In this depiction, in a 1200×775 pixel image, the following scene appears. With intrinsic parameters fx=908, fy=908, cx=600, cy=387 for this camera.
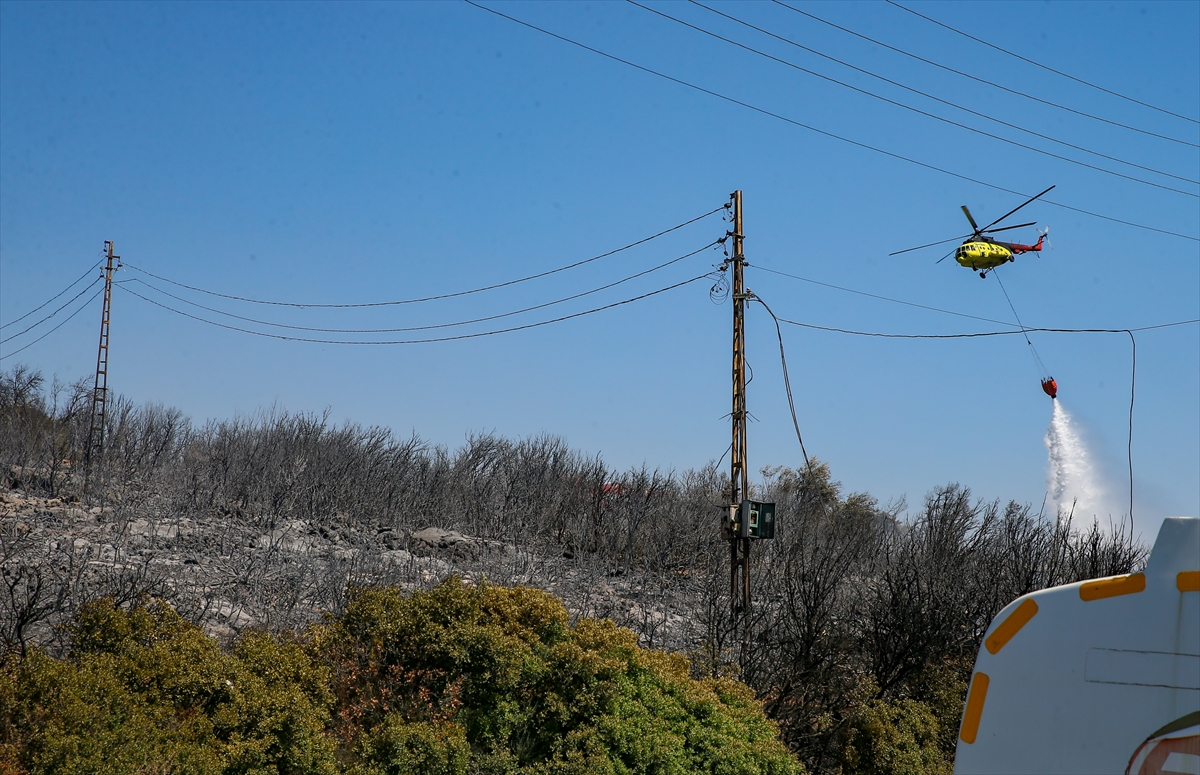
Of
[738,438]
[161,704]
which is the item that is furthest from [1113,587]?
[738,438]

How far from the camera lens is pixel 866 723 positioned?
39.3ft

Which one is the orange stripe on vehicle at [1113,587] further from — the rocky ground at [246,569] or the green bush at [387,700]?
the rocky ground at [246,569]

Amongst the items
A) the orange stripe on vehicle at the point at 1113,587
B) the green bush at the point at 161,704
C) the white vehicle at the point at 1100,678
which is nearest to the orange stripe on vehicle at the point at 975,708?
the white vehicle at the point at 1100,678

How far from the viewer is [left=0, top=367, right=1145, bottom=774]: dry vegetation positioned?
39.5 feet

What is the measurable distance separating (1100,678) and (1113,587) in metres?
0.32

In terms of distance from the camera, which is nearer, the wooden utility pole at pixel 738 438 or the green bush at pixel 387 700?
the green bush at pixel 387 700

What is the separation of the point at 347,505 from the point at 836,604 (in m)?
11.0

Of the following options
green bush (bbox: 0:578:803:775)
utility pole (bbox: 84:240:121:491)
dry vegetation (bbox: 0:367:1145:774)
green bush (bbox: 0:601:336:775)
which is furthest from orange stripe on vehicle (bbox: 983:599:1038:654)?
utility pole (bbox: 84:240:121:491)

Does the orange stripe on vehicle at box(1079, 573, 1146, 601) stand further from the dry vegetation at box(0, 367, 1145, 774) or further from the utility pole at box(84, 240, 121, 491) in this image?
the utility pole at box(84, 240, 121, 491)

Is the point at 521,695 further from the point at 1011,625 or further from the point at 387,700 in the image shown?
the point at 1011,625

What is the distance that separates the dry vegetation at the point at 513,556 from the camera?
39.5ft

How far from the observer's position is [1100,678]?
3.11 meters

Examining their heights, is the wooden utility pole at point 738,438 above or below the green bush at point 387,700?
above

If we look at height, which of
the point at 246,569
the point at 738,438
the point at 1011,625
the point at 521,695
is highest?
the point at 738,438
